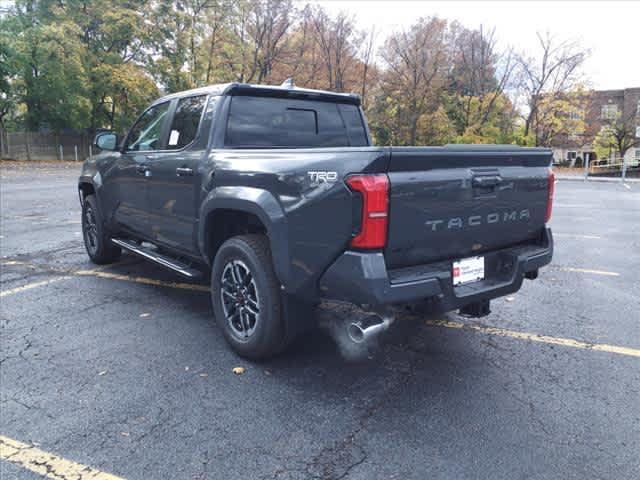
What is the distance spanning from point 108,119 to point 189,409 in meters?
39.9

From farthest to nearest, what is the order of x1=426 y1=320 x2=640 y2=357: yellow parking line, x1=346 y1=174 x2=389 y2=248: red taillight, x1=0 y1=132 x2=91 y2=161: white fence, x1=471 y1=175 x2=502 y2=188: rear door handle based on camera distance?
x1=0 y1=132 x2=91 y2=161: white fence < x1=426 y1=320 x2=640 y2=357: yellow parking line < x1=471 y1=175 x2=502 y2=188: rear door handle < x1=346 y1=174 x2=389 y2=248: red taillight

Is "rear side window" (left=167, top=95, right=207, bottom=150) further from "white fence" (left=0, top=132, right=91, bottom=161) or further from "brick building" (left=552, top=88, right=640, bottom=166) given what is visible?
"brick building" (left=552, top=88, right=640, bottom=166)

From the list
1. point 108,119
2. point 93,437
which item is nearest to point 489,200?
point 93,437

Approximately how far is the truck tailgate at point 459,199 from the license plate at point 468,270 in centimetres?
6

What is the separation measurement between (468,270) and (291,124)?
6.91ft

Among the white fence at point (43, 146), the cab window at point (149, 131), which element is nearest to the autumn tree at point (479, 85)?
the white fence at point (43, 146)

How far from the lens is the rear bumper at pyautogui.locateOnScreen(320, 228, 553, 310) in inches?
108

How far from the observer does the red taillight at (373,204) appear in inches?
106

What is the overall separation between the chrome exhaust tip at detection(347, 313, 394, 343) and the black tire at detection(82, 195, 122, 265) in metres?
4.23

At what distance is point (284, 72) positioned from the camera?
107 feet

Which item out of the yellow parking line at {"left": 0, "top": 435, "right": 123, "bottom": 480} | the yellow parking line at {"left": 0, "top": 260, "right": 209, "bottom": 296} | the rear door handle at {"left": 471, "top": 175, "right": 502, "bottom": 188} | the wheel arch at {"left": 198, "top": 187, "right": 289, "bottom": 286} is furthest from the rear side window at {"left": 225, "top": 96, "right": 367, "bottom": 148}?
the yellow parking line at {"left": 0, "top": 435, "right": 123, "bottom": 480}

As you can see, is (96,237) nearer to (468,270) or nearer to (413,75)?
(468,270)

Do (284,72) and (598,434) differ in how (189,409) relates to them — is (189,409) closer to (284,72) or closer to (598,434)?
(598,434)

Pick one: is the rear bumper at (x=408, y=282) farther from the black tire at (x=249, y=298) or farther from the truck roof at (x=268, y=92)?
the truck roof at (x=268, y=92)
